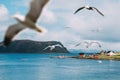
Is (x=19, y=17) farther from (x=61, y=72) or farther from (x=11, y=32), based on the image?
(x=61, y=72)

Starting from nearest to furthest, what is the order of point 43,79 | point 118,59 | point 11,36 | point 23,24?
point 23,24 → point 11,36 → point 43,79 → point 118,59

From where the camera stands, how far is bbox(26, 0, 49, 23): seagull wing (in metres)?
6.70

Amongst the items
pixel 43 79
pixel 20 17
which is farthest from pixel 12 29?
pixel 43 79

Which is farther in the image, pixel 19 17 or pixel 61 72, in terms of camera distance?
pixel 61 72

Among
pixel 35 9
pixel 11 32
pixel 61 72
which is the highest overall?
pixel 61 72

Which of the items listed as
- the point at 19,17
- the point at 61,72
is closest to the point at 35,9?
the point at 19,17

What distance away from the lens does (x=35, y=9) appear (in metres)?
7.14

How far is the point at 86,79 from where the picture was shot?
63188mm

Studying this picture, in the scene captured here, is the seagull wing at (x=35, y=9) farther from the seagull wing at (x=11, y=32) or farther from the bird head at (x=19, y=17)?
the seagull wing at (x=11, y=32)

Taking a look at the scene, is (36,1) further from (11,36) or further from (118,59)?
(118,59)

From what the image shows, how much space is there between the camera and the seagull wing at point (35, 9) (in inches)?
264

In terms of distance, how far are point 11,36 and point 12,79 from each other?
5634cm

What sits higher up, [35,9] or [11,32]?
[35,9]

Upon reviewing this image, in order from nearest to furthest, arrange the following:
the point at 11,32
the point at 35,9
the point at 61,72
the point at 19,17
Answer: the point at 35,9 < the point at 19,17 < the point at 11,32 < the point at 61,72
